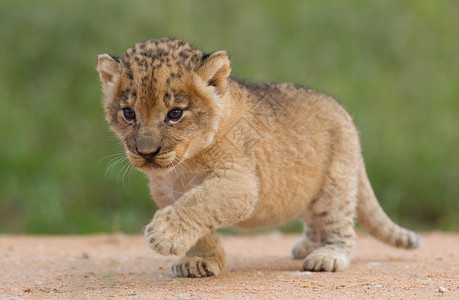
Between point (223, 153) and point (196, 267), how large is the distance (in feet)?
3.07

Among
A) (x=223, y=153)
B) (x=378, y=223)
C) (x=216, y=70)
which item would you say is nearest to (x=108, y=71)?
(x=216, y=70)

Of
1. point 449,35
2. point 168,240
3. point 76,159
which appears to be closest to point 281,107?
point 168,240

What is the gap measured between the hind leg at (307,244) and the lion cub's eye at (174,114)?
90.9 inches

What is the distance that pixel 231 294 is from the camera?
457cm

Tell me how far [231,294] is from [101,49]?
8.23m

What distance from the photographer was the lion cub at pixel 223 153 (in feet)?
15.8

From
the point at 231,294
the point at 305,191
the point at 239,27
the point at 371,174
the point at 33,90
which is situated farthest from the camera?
the point at 239,27

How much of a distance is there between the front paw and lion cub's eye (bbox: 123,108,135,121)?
71 centimetres

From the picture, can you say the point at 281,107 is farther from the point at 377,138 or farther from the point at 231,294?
the point at 377,138

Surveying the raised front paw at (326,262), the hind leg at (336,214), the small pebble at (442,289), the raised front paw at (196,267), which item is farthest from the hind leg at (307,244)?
the small pebble at (442,289)

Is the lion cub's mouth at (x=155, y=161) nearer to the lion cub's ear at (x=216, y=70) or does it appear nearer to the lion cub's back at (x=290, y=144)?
the lion cub's ear at (x=216, y=70)

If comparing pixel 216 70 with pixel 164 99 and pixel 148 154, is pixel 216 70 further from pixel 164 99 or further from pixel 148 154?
pixel 148 154

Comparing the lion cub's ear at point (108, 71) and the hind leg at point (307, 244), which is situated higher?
the lion cub's ear at point (108, 71)

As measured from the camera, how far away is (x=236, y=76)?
1091 cm
